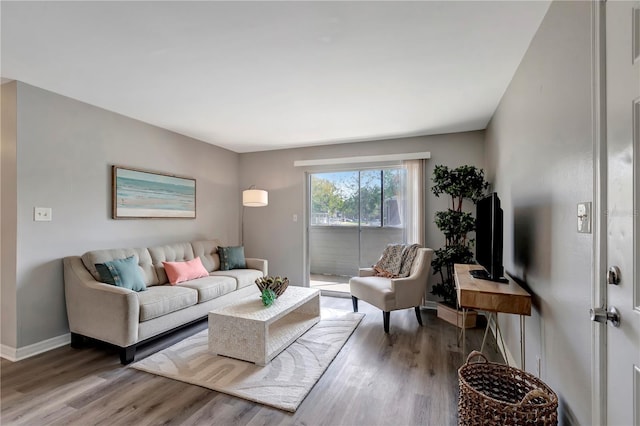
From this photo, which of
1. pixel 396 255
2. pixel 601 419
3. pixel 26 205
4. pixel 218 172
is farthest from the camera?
pixel 218 172

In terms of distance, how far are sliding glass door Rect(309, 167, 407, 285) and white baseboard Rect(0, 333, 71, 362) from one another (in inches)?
130

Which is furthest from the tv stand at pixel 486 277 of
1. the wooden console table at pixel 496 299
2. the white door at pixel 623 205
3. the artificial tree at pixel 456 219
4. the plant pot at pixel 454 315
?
the artificial tree at pixel 456 219

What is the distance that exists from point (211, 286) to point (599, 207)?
10.6 ft

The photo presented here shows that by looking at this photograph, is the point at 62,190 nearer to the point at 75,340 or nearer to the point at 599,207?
the point at 75,340

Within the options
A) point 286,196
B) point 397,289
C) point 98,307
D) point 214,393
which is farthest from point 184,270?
point 397,289

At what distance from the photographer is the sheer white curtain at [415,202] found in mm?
3998

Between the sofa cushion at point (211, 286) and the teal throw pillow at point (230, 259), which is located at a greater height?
the teal throw pillow at point (230, 259)

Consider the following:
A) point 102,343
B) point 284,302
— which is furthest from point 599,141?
A: point 102,343

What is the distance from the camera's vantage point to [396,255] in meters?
3.74

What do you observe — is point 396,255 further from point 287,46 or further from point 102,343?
point 102,343

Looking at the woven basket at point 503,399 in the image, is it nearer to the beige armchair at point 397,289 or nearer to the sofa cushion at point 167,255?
the beige armchair at point 397,289

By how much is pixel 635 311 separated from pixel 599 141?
613mm

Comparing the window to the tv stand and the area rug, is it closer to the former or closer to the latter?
the tv stand

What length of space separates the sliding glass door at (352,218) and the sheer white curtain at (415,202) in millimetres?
157
